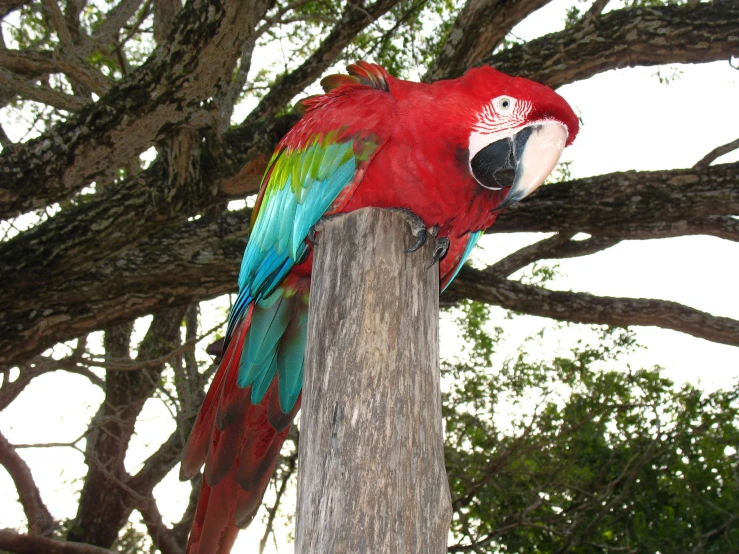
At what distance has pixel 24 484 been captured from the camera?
12.9 feet

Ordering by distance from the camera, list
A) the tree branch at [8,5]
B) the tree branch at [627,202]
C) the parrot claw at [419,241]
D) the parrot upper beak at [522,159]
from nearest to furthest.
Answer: the parrot claw at [419,241], the parrot upper beak at [522,159], the tree branch at [627,202], the tree branch at [8,5]

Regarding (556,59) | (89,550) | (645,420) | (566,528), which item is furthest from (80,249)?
(645,420)

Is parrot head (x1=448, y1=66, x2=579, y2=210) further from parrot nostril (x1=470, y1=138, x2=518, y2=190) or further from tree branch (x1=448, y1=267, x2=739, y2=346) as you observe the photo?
tree branch (x1=448, y1=267, x2=739, y2=346)

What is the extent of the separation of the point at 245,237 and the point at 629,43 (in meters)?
2.22

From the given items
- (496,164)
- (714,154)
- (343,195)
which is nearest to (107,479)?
(343,195)

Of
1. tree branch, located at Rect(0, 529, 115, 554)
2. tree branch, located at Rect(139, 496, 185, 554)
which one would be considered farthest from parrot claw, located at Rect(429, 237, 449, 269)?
tree branch, located at Rect(139, 496, 185, 554)

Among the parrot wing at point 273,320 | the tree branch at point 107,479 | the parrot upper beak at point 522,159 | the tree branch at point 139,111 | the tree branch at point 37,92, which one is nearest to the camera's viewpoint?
the parrot upper beak at point 522,159

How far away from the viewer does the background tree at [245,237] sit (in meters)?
3.17

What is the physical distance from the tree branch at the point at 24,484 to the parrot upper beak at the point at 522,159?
331 centimetres

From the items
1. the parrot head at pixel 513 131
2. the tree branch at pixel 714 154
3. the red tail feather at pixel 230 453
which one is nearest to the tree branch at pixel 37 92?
the red tail feather at pixel 230 453

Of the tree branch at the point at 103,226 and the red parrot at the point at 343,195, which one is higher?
the tree branch at the point at 103,226

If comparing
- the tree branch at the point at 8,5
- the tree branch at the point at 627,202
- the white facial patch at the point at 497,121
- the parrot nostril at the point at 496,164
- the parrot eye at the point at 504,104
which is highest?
the tree branch at the point at 8,5

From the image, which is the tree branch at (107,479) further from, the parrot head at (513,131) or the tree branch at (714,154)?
the tree branch at (714,154)

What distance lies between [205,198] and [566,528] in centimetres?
352
